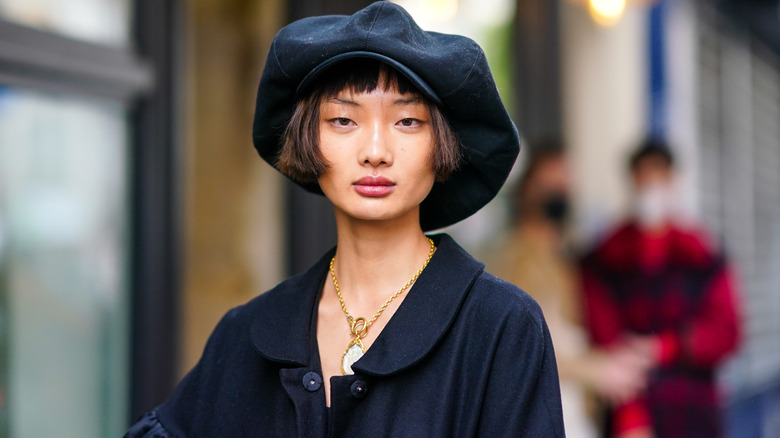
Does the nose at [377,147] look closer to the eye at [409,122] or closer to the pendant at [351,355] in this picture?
the eye at [409,122]

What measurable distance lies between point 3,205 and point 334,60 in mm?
1578

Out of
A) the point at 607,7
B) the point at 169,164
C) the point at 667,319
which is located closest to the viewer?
the point at 169,164

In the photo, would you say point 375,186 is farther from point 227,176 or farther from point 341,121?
point 227,176

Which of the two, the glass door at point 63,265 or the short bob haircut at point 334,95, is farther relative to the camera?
the glass door at point 63,265

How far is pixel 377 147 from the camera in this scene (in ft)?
4.87

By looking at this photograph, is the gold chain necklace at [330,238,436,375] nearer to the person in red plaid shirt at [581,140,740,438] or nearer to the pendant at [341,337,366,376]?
the pendant at [341,337,366,376]

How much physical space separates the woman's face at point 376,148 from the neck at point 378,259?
72mm

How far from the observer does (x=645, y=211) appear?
4391mm

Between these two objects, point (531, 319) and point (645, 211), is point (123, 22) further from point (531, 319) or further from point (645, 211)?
point (645, 211)

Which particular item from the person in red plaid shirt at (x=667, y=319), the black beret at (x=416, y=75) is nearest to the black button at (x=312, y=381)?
the black beret at (x=416, y=75)

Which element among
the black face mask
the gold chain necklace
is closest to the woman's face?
the gold chain necklace

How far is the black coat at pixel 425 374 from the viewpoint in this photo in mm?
1450

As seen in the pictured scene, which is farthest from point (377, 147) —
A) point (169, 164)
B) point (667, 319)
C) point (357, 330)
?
point (667, 319)

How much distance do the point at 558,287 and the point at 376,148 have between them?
249cm
